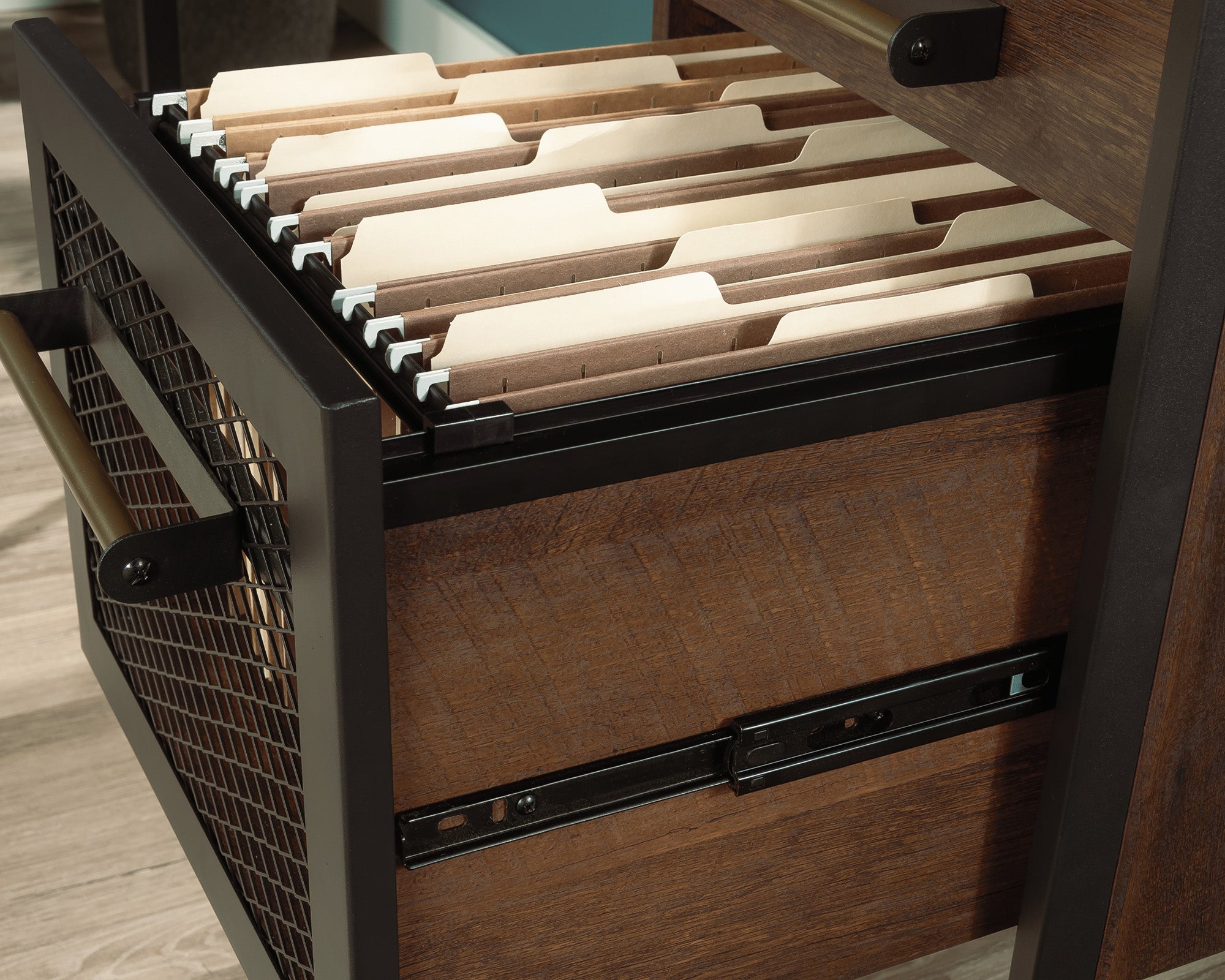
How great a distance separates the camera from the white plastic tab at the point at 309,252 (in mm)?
611

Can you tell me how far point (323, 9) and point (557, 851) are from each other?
2095mm

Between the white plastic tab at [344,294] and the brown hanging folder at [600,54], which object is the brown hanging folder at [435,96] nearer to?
the brown hanging folder at [600,54]

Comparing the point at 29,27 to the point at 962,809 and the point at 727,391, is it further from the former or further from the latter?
the point at 962,809

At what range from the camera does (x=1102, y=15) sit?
1.73 ft

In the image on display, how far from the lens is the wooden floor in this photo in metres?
0.91

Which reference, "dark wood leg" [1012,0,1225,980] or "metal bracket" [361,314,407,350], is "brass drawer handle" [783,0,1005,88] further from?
"metal bracket" [361,314,407,350]

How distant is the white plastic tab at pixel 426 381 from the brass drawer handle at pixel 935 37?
222mm

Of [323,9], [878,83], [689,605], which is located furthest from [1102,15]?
[323,9]

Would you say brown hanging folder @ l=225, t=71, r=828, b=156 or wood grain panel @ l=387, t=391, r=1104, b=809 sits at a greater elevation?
brown hanging folder @ l=225, t=71, r=828, b=156

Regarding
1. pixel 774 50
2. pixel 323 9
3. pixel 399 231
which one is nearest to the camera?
pixel 399 231

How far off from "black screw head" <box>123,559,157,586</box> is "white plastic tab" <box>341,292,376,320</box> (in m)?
0.12

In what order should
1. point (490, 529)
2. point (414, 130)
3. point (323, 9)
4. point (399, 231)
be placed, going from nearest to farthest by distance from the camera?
point (490, 529), point (399, 231), point (414, 130), point (323, 9)

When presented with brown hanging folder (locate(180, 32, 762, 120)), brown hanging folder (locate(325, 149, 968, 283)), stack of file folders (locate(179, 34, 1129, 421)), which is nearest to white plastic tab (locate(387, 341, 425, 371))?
stack of file folders (locate(179, 34, 1129, 421))

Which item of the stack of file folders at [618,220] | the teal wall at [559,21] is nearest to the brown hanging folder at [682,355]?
the stack of file folders at [618,220]
